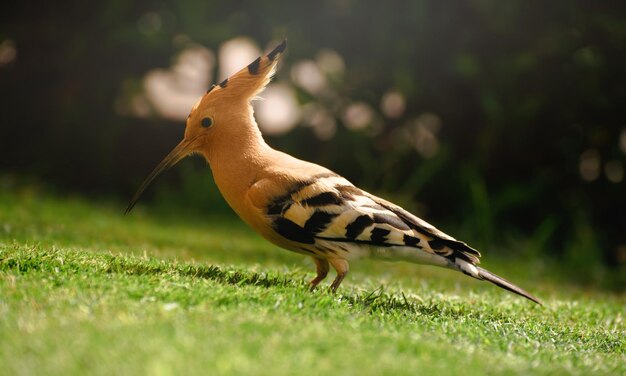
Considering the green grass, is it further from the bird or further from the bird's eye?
the bird's eye

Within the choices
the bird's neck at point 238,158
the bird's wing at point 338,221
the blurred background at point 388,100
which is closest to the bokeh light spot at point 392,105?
the blurred background at point 388,100

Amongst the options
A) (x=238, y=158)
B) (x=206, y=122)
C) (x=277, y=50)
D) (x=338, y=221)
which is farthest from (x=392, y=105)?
(x=338, y=221)

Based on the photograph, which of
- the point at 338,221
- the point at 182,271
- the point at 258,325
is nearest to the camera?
the point at 258,325

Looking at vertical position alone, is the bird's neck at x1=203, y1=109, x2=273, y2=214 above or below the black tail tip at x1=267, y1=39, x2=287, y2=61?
below

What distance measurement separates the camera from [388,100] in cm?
916

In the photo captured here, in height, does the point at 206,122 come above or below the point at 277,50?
below

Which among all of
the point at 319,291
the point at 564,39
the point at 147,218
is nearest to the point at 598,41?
the point at 564,39

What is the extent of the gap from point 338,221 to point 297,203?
22 cm

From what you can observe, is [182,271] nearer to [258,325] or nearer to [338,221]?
[338,221]

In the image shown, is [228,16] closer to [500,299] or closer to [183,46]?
[183,46]

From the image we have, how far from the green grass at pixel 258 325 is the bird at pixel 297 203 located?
9.4 inches

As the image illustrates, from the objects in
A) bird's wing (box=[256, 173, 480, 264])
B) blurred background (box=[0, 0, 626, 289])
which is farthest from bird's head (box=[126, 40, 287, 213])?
blurred background (box=[0, 0, 626, 289])

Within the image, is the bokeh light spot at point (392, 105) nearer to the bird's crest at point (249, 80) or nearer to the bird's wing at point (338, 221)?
the bird's crest at point (249, 80)

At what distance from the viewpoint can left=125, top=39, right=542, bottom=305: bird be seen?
13.5 feet
